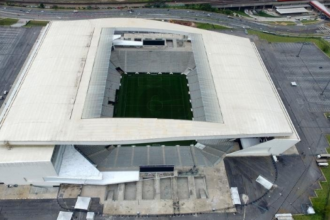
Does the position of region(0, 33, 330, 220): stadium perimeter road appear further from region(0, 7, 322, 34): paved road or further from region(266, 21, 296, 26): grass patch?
region(266, 21, 296, 26): grass patch

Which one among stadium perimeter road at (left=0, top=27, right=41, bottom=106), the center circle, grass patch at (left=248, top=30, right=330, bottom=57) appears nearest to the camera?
the center circle

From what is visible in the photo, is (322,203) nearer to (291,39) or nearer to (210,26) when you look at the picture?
(291,39)

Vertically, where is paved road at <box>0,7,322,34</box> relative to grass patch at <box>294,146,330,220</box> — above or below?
above

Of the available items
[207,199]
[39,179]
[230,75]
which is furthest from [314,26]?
[39,179]

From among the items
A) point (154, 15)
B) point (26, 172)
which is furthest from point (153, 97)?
point (154, 15)

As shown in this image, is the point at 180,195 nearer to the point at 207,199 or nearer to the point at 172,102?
the point at 207,199

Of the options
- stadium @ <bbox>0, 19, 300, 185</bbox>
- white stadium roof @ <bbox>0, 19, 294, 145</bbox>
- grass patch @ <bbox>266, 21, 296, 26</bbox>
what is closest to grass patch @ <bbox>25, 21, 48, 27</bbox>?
stadium @ <bbox>0, 19, 300, 185</bbox>
